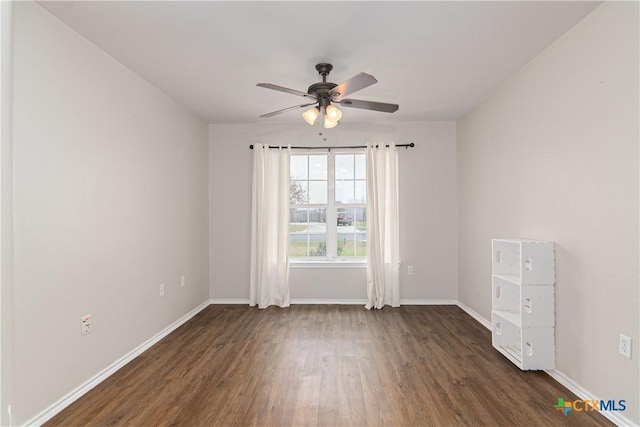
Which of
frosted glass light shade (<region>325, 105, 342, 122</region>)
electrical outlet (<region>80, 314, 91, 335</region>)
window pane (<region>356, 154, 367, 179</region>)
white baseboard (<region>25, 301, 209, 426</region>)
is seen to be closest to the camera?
white baseboard (<region>25, 301, 209, 426</region>)

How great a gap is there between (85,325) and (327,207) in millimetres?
3111

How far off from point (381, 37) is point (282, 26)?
0.72 m

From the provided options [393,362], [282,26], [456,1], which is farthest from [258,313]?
[456,1]

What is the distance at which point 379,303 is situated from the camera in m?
4.32

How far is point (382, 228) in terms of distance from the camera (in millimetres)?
4426

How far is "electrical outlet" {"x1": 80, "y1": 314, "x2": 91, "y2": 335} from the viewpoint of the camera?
2307 mm

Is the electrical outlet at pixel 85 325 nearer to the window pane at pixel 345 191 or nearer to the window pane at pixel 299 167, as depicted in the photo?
the window pane at pixel 299 167

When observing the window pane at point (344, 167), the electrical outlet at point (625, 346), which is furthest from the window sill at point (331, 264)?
Result: the electrical outlet at point (625, 346)

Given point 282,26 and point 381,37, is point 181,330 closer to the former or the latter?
point 282,26

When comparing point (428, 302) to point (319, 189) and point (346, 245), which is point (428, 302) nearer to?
point (346, 245)

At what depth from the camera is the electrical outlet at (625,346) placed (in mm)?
1871

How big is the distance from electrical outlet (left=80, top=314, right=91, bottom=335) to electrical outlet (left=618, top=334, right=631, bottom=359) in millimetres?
3508

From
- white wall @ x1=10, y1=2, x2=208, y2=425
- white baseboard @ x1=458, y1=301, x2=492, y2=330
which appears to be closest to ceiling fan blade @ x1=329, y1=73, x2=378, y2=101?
white wall @ x1=10, y1=2, x2=208, y2=425

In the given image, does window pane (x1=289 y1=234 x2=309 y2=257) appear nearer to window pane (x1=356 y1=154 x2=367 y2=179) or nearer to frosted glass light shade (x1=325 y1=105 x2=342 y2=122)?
window pane (x1=356 y1=154 x2=367 y2=179)
